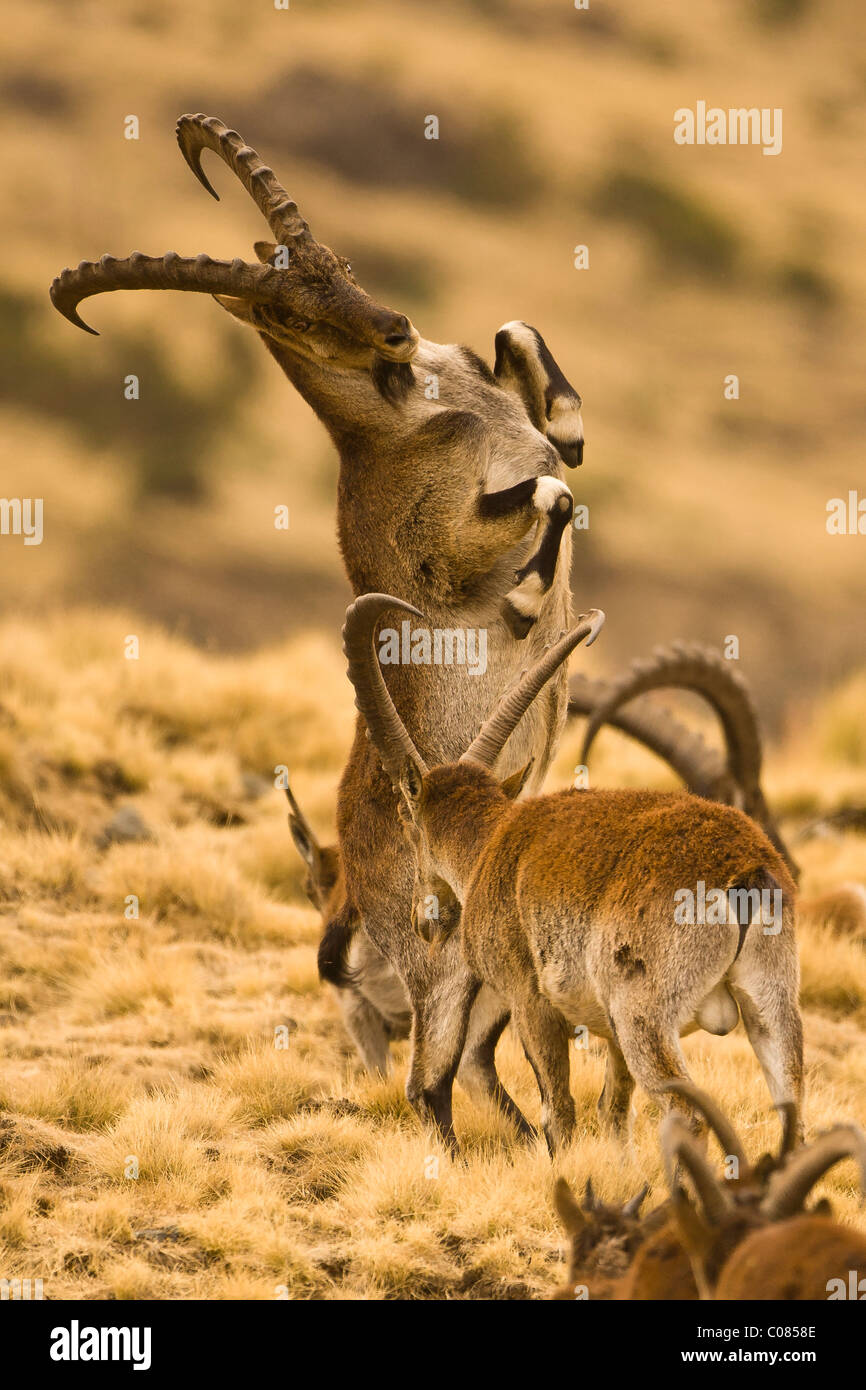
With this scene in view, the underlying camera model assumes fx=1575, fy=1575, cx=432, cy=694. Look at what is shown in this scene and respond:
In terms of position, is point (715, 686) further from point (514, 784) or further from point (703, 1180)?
point (703, 1180)

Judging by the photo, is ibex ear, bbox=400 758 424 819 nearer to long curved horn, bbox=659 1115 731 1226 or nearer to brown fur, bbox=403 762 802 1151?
brown fur, bbox=403 762 802 1151

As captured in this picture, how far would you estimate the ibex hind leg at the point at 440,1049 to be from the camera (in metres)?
6.38

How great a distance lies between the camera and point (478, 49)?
82438mm

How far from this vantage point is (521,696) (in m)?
6.28

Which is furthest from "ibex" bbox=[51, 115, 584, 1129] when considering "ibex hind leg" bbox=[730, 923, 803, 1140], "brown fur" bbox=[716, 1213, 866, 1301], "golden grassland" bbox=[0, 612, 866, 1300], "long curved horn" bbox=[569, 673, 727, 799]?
"long curved horn" bbox=[569, 673, 727, 799]

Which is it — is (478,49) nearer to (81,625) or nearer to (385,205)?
(385,205)

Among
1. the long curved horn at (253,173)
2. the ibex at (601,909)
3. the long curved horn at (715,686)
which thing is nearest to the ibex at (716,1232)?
the ibex at (601,909)

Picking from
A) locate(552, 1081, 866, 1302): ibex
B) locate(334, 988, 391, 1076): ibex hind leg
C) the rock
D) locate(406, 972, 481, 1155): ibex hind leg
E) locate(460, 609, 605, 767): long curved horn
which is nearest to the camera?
locate(552, 1081, 866, 1302): ibex

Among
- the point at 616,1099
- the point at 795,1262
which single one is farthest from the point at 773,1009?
the point at 795,1262

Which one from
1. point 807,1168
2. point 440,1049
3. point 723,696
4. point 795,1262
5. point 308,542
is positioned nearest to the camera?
point 795,1262

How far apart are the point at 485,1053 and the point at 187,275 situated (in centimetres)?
347

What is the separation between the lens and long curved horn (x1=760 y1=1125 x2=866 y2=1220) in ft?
11.9

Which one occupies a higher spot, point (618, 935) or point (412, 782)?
point (412, 782)

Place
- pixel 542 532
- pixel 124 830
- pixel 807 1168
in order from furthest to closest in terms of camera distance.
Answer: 1. pixel 124 830
2. pixel 542 532
3. pixel 807 1168
